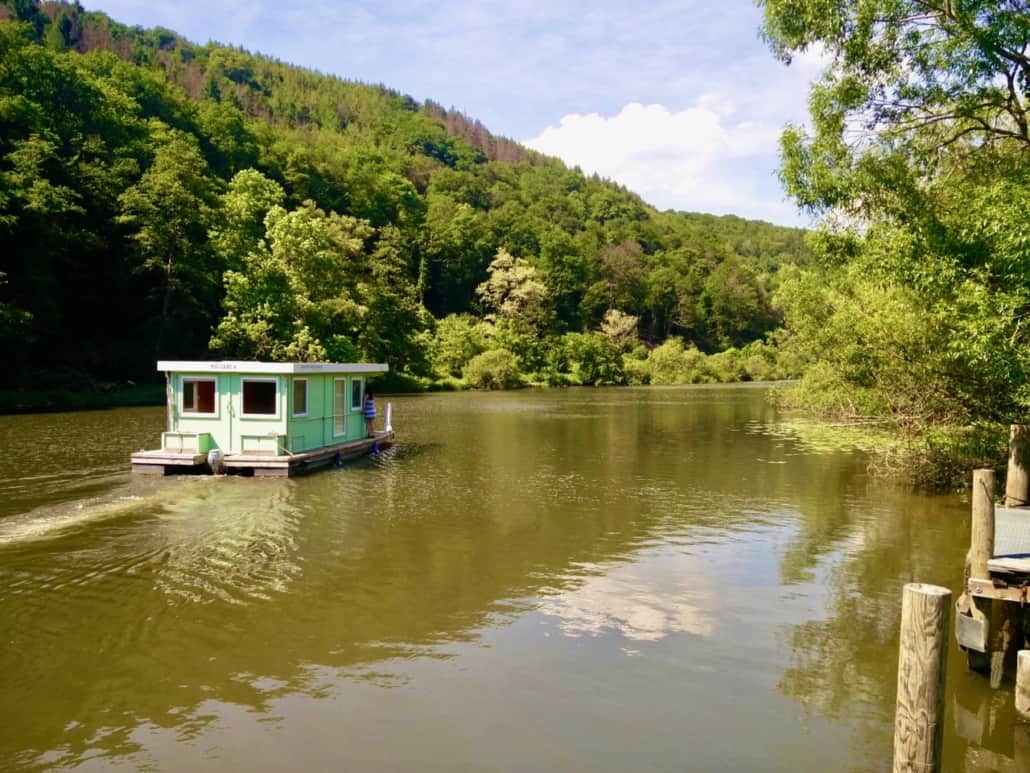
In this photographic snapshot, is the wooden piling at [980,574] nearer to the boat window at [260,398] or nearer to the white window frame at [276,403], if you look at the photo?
the white window frame at [276,403]

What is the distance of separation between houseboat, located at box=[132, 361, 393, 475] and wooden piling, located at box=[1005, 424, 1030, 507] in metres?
16.8

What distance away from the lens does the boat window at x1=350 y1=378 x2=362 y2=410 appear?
26.8 m

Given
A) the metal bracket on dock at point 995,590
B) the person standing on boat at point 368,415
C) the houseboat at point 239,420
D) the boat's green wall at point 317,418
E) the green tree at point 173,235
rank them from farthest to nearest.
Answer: the green tree at point 173,235 → the person standing on boat at point 368,415 → the boat's green wall at point 317,418 → the houseboat at point 239,420 → the metal bracket on dock at point 995,590

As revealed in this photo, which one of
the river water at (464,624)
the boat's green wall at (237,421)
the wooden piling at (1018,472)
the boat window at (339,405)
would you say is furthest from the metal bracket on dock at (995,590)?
the boat window at (339,405)

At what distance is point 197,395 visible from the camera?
72.8ft

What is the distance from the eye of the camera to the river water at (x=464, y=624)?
7434 millimetres

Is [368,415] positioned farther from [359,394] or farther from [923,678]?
[923,678]

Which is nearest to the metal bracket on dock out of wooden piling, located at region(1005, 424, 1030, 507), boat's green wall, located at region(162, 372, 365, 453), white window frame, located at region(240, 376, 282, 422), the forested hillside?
wooden piling, located at region(1005, 424, 1030, 507)

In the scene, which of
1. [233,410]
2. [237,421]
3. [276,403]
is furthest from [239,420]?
[276,403]

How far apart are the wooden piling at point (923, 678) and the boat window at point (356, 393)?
22.7m

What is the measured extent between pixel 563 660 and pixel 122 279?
55.2m

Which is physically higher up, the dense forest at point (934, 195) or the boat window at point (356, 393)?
the dense forest at point (934, 195)

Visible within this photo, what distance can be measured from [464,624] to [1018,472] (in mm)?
8342

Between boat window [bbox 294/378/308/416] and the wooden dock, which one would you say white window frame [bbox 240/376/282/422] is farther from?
the wooden dock
